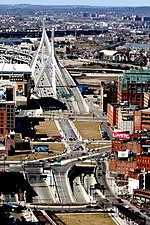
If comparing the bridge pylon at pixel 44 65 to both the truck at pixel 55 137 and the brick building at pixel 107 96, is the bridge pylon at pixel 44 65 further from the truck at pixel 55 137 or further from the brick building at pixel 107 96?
the truck at pixel 55 137

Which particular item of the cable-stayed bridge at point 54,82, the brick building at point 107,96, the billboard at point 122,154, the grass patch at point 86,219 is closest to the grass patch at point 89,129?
the cable-stayed bridge at point 54,82

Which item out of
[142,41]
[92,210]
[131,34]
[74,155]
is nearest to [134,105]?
[74,155]

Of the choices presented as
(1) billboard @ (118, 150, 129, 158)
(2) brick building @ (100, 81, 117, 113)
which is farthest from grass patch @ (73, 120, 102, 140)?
(1) billboard @ (118, 150, 129, 158)

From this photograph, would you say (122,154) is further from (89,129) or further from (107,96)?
(107,96)

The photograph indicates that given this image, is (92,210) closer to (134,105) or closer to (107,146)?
(107,146)

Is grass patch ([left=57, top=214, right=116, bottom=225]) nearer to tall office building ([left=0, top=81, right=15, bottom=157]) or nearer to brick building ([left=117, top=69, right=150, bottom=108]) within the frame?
tall office building ([left=0, top=81, right=15, bottom=157])
